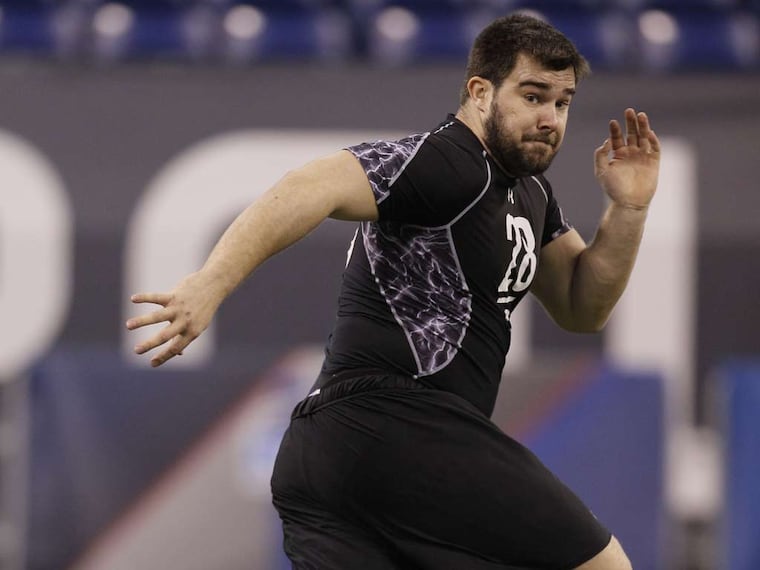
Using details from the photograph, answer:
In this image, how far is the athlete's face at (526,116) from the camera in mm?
3146

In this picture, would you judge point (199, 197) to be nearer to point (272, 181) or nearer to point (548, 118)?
point (272, 181)

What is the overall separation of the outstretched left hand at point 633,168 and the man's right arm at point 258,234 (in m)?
0.88

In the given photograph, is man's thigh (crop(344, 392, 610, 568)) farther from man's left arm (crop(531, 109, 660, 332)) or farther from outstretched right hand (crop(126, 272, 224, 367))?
man's left arm (crop(531, 109, 660, 332))

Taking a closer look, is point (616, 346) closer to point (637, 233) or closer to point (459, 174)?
point (637, 233)

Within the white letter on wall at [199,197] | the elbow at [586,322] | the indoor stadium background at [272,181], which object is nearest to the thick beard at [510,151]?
the elbow at [586,322]

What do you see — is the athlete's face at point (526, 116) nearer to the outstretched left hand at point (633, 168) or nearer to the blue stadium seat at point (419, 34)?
the outstretched left hand at point (633, 168)

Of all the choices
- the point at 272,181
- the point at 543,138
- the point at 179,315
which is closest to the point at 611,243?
the point at 543,138

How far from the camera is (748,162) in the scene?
23.0ft

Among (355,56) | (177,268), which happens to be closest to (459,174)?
(177,268)

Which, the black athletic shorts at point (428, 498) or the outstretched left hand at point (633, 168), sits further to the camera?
the outstretched left hand at point (633, 168)

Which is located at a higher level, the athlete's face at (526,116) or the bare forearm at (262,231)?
the athlete's face at (526,116)

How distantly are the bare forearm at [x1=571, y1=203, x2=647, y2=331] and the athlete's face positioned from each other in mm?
484

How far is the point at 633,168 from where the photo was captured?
3.61 metres

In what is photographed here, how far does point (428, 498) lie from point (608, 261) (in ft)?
3.05
